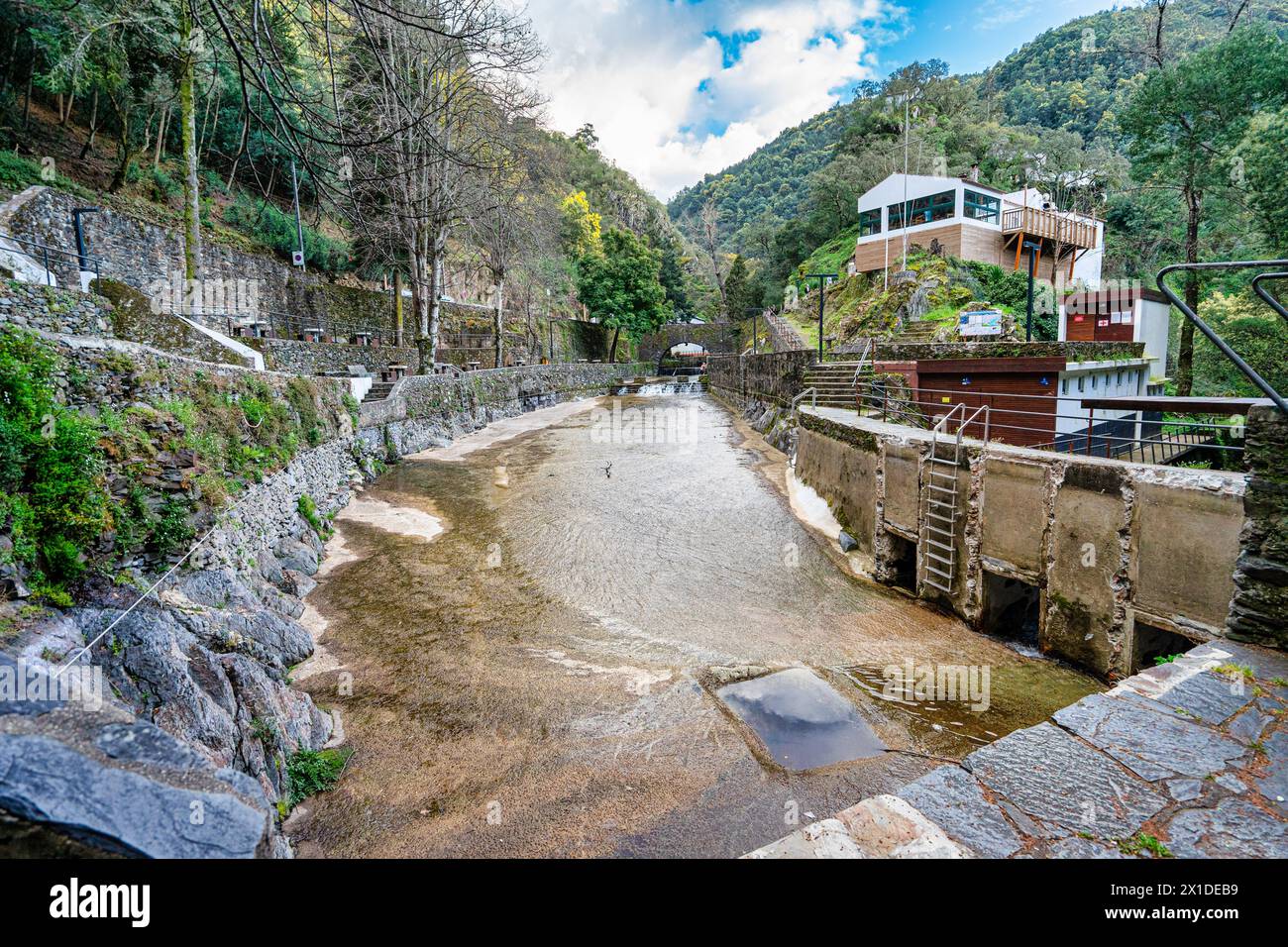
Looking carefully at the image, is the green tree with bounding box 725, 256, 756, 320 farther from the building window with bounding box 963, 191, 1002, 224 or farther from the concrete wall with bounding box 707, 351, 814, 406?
the building window with bounding box 963, 191, 1002, 224

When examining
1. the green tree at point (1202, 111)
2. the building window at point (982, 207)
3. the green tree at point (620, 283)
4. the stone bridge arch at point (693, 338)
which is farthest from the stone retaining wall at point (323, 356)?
the stone bridge arch at point (693, 338)

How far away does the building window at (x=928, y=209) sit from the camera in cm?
3256

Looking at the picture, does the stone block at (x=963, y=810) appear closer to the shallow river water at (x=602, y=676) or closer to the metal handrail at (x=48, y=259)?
the shallow river water at (x=602, y=676)

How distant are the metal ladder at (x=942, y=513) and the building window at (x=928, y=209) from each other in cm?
2910

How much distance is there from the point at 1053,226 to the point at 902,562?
96.2 ft

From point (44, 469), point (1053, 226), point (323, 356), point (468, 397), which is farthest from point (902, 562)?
point (1053, 226)

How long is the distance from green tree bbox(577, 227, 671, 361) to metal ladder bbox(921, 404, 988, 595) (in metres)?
38.4

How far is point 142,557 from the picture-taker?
616 centimetres

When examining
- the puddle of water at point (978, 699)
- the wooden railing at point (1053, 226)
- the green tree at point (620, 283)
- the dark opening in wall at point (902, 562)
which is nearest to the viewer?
the puddle of water at point (978, 699)

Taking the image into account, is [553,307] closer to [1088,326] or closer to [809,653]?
[1088,326]

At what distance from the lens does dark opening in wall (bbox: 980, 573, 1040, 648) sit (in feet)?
28.8

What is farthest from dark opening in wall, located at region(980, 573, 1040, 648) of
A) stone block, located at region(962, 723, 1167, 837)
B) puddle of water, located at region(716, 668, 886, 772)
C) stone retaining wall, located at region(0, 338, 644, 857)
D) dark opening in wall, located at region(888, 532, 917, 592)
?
stone retaining wall, located at region(0, 338, 644, 857)
